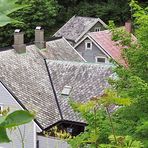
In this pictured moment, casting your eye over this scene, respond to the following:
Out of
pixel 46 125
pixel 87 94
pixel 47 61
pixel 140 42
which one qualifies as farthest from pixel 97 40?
pixel 140 42

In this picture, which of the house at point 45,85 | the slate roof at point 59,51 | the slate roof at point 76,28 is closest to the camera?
the house at point 45,85

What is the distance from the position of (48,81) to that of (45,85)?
0.36 m

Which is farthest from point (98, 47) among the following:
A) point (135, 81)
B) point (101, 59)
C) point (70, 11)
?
point (135, 81)

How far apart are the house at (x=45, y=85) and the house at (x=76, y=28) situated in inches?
424

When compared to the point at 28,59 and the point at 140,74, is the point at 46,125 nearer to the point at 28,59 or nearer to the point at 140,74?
the point at 28,59

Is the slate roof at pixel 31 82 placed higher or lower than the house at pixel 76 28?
higher

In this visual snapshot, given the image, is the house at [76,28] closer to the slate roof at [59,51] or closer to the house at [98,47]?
the house at [98,47]

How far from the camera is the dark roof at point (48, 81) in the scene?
19138 mm

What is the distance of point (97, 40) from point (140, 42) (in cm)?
1996

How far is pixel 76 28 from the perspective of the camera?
34781mm

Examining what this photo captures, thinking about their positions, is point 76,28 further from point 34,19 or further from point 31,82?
point 31,82

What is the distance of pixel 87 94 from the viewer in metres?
19.8

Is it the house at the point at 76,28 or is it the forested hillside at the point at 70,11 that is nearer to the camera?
the house at the point at 76,28

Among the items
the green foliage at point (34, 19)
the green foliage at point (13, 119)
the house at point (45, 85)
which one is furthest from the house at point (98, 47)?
the green foliage at point (13, 119)
